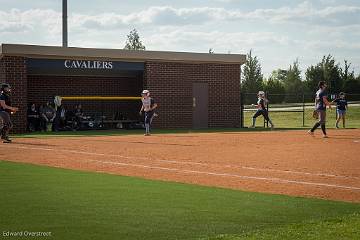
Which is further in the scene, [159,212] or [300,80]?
[300,80]

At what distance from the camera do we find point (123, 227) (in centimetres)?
675

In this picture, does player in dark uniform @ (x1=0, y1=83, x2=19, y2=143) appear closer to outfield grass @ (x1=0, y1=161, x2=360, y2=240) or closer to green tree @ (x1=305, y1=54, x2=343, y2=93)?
outfield grass @ (x1=0, y1=161, x2=360, y2=240)

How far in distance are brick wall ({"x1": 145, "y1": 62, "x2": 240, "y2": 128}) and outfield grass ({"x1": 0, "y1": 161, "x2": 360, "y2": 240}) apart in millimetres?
21222

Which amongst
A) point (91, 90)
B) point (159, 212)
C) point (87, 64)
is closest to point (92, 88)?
point (91, 90)

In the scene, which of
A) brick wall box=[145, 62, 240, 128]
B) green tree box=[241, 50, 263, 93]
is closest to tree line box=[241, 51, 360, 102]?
green tree box=[241, 50, 263, 93]

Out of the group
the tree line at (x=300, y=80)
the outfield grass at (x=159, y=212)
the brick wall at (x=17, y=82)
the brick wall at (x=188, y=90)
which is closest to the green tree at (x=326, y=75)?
the tree line at (x=300, y=80)

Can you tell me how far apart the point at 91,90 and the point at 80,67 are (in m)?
3.50

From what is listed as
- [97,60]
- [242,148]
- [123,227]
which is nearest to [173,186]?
[123,227]

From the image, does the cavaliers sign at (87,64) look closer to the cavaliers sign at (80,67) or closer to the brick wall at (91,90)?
the cavaliers sign at (80,67)

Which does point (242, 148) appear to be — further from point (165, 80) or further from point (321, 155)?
point (165, 80)

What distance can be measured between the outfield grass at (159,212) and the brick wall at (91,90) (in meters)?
21.8

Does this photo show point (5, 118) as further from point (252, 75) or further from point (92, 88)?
point (252, 75)

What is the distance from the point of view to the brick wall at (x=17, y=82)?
27422 millimetres

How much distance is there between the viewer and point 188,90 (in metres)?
32.4
